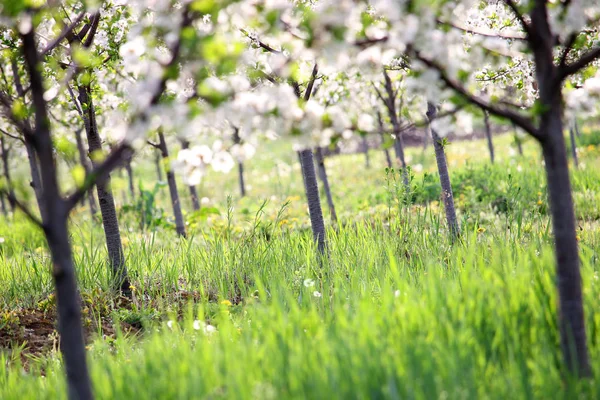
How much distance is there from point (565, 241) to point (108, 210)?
3.57 m

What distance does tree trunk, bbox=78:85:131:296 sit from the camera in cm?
445

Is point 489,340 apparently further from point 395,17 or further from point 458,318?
point 395,17

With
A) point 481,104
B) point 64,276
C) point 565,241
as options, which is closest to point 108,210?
point 64,276

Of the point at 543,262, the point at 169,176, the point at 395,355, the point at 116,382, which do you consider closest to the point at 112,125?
the point at 116,382

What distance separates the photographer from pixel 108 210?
4520 mm

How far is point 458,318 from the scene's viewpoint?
2.58m

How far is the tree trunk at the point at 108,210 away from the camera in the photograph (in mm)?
4449

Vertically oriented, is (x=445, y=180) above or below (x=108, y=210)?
below

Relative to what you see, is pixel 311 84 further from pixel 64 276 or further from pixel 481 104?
pixel 64 276

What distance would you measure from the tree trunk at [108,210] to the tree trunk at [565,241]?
11.1 feet

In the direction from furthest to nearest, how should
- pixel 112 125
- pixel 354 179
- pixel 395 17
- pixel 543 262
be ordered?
pixel 354 179, pixel 543 262, pixel 112 125, pixel 395 17

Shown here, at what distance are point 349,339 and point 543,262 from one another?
1.29 meters

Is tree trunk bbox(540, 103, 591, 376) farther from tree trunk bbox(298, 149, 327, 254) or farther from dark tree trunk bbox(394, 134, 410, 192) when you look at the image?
tree trunk bbox(298, 149, 327, 254)

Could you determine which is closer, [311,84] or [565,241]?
[565,241]
